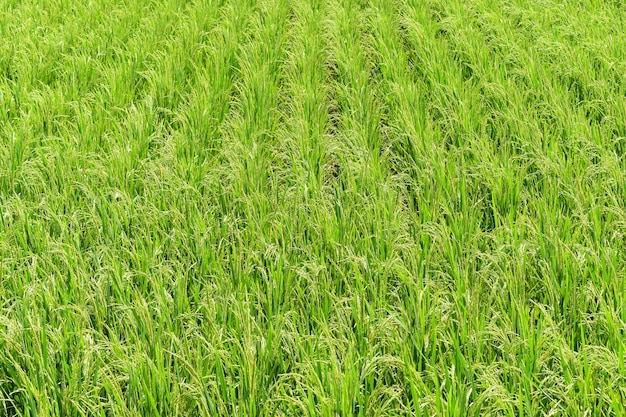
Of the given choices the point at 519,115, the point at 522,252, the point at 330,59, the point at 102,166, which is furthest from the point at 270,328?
the point at 330,59

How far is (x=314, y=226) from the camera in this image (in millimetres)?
2480

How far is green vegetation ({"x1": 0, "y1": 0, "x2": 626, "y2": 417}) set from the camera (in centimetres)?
175

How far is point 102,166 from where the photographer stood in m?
2.85

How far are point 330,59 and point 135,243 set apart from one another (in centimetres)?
254

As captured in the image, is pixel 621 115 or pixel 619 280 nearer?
pixel 619 280

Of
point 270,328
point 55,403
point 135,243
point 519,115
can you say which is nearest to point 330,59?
point 519,115

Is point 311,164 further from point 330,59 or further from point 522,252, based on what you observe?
point 330,59

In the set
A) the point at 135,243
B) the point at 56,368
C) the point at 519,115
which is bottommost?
the point at 56,368

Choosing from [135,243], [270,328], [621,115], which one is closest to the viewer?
[270,328]

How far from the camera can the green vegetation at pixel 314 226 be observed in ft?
5.75

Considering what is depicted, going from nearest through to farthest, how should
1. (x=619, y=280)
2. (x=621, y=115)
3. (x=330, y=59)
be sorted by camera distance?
(x=619, y=280) < (x=621, y=115) < (x=330, y=59)

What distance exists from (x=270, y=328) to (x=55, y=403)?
53 cm

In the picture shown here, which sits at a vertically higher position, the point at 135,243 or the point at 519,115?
the point at 519,115

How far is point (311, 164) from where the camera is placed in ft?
9.56
